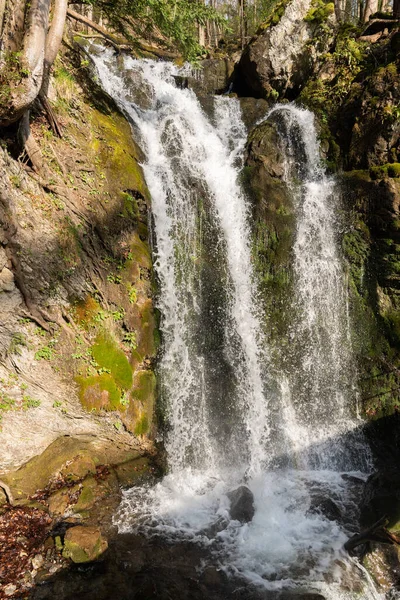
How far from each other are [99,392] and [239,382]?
3557mm

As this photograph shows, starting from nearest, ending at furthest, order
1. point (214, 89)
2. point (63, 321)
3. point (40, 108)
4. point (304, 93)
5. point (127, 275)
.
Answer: point (63, 321) → point (40, 108) → point (127, 275) → point (304, 93) → point (214, 89)

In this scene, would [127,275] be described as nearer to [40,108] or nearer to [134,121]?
[40,108]

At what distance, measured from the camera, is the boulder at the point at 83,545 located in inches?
213

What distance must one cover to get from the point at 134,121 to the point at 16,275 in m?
8.02

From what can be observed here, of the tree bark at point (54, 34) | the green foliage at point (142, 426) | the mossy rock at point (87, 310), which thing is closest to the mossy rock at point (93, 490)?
the green foliage at point (142, 426)

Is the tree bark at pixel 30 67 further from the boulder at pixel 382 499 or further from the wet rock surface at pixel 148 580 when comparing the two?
the boulder at pixel 382 499

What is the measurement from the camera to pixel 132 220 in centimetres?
887

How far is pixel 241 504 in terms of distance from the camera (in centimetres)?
679

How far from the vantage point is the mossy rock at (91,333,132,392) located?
736cm

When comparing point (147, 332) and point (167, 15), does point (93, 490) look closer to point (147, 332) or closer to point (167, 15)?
point (147, 332)

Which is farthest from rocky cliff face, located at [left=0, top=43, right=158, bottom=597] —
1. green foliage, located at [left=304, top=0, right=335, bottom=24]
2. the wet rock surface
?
green foliage, located at [left=304, top=0, right=335, bottom=24]

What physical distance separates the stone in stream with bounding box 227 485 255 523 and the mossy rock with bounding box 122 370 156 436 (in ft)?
7.47

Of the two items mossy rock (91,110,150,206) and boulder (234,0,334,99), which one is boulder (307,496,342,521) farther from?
boulder (234,0,334,99)

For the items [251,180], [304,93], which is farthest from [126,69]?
[251,180]
